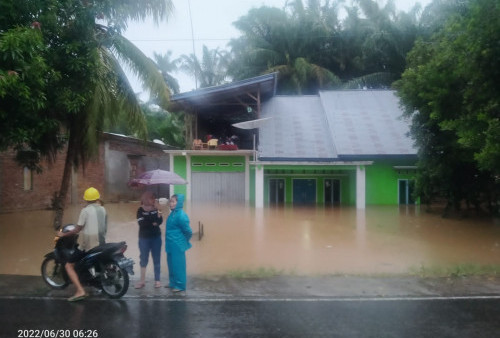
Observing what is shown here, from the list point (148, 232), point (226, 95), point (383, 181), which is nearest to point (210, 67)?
point (226, 95)

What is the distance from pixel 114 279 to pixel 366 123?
21.7 metres

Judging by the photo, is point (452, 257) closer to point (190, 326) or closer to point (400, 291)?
point (400, 291)

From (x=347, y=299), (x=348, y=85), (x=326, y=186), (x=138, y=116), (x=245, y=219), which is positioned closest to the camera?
(x=347, y=299)

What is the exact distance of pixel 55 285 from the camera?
7.47m

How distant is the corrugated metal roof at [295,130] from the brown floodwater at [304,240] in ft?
12.2

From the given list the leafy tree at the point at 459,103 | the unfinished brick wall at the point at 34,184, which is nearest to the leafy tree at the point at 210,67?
the unfinished brick wall at the point at 34,184

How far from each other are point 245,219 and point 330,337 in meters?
13.4

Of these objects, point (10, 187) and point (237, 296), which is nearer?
point (237, 296)

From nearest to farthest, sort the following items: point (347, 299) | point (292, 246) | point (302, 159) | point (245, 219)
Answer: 1. point (347, 299)
2. point (292, 246)
3. point (245, 219)
4. point (302, 159)

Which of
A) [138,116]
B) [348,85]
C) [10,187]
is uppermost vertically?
[348,85]

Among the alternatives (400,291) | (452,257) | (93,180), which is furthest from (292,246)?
(93,180)

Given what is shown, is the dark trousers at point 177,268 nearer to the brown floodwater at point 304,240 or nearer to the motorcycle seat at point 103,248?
the motorcycle seat at point 103,248

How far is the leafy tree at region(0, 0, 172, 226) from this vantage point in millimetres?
8281

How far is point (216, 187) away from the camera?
25.6 metres
